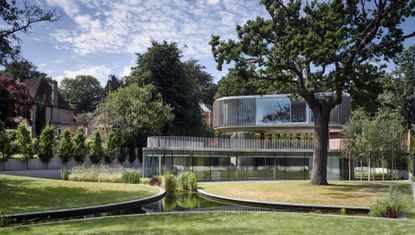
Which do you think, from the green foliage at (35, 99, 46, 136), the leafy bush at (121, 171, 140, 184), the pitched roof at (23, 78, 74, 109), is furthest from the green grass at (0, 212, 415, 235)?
the pitched roof at (23, 78, 74, 109)

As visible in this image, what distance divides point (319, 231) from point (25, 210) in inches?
392

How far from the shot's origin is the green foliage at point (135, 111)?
4072 cm

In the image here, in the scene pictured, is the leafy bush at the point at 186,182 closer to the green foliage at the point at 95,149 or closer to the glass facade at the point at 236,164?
the glass facade at the point at 236,164

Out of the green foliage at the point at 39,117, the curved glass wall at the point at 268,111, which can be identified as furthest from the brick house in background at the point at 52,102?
the curved glass wall at the point at 268,111

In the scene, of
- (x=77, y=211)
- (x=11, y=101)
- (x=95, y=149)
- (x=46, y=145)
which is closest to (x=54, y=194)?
(x=77, y=211)

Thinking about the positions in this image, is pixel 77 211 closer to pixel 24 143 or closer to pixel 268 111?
pixel 24 143

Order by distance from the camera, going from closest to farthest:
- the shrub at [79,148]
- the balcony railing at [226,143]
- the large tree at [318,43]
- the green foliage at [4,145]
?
the large tree at [318,43] → the green foliage at [4,145] → the balcony railing at [226,143] → the shrub at [79,148]

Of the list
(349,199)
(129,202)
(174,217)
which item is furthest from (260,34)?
(174,217)

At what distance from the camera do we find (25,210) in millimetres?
14242

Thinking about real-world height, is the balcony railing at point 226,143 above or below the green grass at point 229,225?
above

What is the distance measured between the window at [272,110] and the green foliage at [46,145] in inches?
693

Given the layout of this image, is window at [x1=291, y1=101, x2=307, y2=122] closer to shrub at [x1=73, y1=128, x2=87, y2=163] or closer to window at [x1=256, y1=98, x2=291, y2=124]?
window at [x1=256, y1=98, x2=291, y2=124]

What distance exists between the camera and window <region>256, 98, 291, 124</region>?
36.0 metres

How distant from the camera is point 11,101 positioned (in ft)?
71.8
